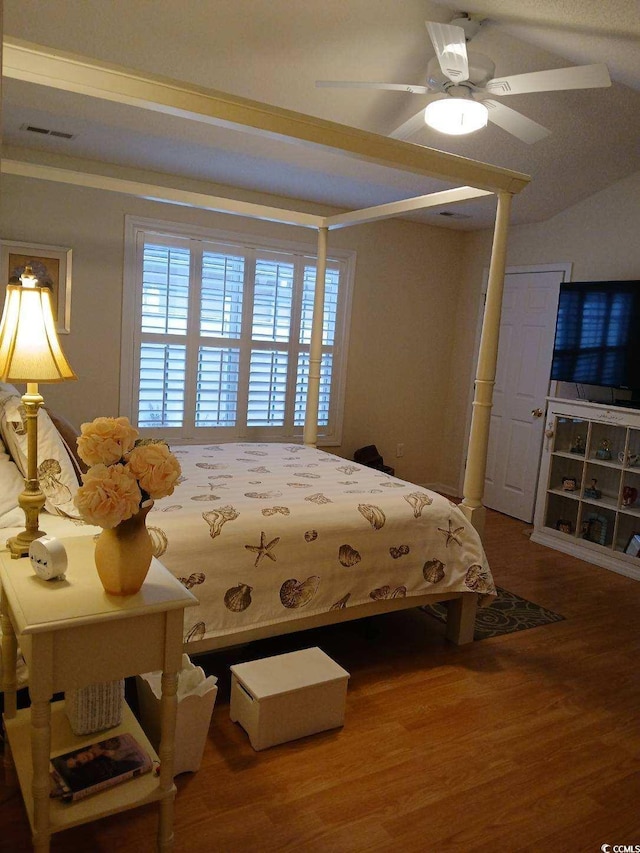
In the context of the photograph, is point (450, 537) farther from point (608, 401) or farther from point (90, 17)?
point (90, 17)

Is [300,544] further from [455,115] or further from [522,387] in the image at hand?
[522,387]

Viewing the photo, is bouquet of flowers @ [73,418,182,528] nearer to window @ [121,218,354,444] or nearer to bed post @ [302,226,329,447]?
bed post @ [302,226,329,447]

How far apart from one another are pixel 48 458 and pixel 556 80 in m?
2.46

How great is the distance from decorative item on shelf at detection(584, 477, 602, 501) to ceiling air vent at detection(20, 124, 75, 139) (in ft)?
13.6

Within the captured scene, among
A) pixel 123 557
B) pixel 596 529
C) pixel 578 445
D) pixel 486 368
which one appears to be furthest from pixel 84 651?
pixel 578 445

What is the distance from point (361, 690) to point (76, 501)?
1.62 meters

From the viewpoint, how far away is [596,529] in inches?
183

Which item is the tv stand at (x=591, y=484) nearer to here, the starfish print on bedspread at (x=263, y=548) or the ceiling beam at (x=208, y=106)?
the ceiling beam at (x=208, y=106)

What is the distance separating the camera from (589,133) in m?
4.00

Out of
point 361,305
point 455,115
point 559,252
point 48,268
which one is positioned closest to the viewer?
point 455,115

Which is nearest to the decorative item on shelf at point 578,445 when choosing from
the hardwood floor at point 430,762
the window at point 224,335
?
the hardwood floor at point 430,762

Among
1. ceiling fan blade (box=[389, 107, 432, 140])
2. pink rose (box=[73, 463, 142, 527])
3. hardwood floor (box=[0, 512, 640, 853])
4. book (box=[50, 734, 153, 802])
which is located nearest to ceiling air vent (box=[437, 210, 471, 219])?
ceiling fan blade (box=[389, 107, 432, 140])

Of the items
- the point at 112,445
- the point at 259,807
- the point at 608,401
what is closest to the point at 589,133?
the point at 608,401

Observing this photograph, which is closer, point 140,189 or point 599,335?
point 140,189
